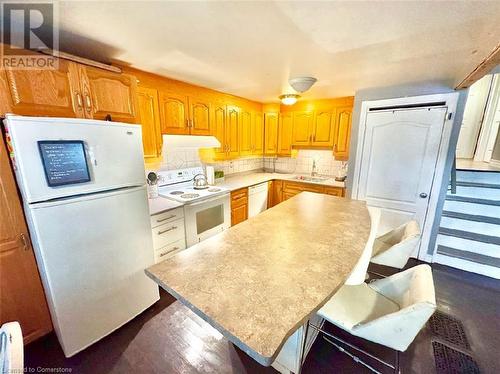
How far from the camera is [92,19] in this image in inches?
45.6

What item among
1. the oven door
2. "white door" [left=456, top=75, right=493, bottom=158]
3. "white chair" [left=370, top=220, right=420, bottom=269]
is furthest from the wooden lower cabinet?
"white door" [left=456, top=75, right=493, bottom=158]

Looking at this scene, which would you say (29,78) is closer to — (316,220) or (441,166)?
(316,220)

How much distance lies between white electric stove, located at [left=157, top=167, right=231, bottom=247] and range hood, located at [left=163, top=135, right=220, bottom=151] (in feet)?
1.48

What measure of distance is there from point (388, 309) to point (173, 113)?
2586 millimetres

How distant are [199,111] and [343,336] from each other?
9.17 ft

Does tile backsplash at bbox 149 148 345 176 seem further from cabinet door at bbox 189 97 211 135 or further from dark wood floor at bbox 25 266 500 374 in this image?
dark wood floor at bbox 25 266 500 374

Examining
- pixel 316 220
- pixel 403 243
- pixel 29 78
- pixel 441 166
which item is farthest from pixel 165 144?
pixel 441 166

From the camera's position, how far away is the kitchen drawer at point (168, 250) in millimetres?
2006

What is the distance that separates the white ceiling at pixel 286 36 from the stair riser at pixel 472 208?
1495 mm

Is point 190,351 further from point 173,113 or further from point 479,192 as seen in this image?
point 479,192

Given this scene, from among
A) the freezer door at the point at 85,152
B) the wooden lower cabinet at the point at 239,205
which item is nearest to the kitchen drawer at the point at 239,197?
the wooden lower cabinet at the point at 239,205

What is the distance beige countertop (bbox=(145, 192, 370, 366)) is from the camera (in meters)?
0.69

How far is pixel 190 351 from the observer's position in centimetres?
150

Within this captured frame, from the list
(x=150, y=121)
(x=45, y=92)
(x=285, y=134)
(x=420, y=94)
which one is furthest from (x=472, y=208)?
(x=45, y=92)
